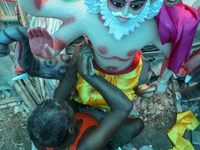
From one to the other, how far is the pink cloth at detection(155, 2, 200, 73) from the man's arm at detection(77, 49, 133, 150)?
0.43m

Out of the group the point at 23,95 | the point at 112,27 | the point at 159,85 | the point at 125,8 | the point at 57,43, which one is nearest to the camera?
the point at 125,8

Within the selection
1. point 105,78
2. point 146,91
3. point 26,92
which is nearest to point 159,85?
point 146,91

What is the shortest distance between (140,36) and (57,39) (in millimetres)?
485

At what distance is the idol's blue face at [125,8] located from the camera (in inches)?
32.9

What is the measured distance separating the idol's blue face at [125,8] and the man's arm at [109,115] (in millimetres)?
370

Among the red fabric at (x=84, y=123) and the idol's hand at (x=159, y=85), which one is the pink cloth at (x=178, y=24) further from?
the red fabric at (x=84, y=123)

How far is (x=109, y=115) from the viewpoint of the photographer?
1124 millimetres

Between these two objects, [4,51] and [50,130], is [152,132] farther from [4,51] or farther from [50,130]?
[4,51]

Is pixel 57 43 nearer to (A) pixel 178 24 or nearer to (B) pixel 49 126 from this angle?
(B) pixel 49 126

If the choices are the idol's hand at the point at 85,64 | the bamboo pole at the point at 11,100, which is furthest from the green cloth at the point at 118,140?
the bamboo pole at the point at 11,100

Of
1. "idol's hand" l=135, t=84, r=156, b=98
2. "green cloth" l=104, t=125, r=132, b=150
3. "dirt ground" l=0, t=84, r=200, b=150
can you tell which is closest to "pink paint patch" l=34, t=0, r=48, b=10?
"idol's hand" l=135, t=84, r=156, b=98

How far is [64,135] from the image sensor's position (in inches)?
38.3

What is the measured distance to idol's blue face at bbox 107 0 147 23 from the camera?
83 centimetres

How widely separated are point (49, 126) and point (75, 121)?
22cm
